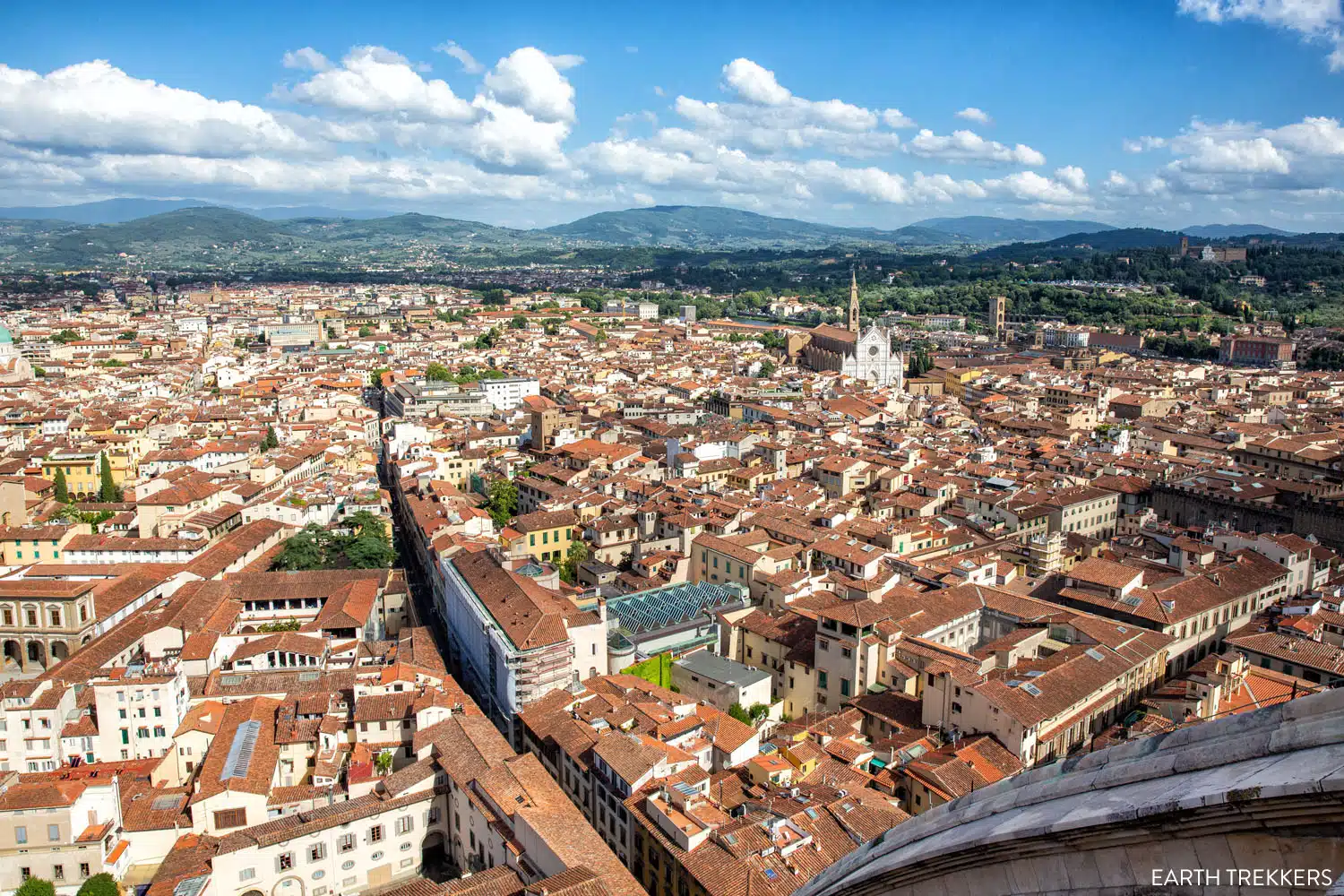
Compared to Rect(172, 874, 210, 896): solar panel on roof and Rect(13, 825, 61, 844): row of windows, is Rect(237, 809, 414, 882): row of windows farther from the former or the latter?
Rect(13, 825, 61, 844): row of windows

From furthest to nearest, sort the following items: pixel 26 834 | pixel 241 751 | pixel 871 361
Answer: pixel 871 361
pixel 241 751
pixel 26 834

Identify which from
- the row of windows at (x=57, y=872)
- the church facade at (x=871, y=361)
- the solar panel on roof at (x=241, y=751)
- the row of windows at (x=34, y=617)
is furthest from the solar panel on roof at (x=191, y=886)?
the church facade at (x=871, y=361)

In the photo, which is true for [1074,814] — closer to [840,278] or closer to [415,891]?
[415,891]

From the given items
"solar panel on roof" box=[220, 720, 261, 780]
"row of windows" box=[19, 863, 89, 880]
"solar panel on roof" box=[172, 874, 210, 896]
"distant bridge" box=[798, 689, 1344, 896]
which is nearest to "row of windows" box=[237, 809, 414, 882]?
"solar panel on roof" box=[172, 874, 210, 896]

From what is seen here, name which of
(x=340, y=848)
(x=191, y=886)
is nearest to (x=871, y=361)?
(x=340, y=848)

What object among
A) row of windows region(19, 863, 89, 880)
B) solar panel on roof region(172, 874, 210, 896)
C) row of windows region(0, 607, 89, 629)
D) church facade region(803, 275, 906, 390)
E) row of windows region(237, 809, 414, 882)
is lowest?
row of windows region(19, 863, 89, 880)

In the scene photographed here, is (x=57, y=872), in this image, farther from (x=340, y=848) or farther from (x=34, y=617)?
(x=34, y=617)

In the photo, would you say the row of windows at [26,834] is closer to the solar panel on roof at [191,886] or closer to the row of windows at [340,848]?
the row of windows at [340,848]
